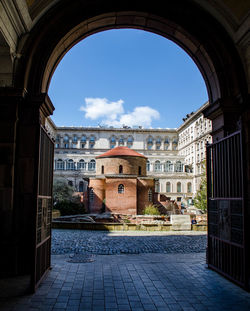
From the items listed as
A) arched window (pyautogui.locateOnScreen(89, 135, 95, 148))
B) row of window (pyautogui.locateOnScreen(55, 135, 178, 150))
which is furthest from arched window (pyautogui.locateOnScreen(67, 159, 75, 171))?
arched window (pyautogui.locateOnScreen(89, 135, 95, 148))

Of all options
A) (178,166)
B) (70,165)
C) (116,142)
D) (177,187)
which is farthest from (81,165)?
(178,166)

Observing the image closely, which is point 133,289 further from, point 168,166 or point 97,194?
point 168,166

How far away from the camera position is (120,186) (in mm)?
36781

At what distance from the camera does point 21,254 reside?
6949 mm

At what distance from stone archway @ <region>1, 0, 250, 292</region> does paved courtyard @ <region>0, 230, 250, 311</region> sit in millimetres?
1388

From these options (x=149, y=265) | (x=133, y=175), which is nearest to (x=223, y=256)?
(x=149, y=265)

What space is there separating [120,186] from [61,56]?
95.1 feet

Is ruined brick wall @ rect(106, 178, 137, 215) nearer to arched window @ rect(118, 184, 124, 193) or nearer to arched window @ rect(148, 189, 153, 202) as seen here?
arched window @ rect(118, 184, 124, 193)

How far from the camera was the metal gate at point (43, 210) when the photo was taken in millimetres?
6512

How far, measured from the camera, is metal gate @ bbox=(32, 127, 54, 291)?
651 centimetres

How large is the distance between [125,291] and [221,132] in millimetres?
4515

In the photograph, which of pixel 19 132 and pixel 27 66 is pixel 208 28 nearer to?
pixel 27 66

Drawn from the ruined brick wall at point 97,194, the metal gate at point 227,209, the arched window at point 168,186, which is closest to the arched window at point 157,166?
the arched window at point 168,186

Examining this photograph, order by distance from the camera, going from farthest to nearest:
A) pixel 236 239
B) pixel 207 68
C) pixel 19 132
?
1. pixel 207 68
2. pixel 19 132
3. pixel 236 239
